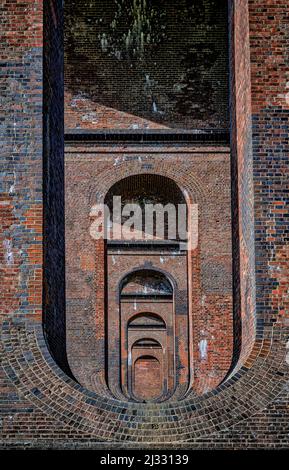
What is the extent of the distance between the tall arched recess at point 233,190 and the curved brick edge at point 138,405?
0.85ft

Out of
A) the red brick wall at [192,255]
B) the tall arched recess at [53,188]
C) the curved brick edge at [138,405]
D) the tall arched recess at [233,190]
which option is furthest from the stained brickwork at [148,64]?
the curved brick edge at [138,405]

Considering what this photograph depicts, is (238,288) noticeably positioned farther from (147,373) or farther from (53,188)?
(147,373)

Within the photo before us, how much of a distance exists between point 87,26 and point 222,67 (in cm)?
278

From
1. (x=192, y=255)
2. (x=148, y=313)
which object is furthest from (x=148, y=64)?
(x=148, y=313)

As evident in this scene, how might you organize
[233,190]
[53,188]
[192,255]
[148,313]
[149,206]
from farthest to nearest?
1. [148,313]
2. [149,206]
3. [192,255]
4. [233,190]
5. [53,188]

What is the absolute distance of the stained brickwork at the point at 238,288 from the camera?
8.36m

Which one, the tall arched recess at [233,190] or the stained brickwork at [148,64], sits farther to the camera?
the stained brickwork at [148,64]

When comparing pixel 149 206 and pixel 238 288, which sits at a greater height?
pixel 238 288

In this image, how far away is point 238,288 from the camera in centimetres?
1018

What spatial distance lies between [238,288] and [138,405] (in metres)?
2.18

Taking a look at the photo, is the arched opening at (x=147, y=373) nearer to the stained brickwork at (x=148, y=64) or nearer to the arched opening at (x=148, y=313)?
the arched opening at (x=148, y=313)

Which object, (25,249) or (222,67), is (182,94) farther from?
(25,249)

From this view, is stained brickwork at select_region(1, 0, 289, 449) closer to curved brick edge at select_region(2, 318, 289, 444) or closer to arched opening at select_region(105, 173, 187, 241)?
curved brick edge at select_region(2, 318, 289, 444)
